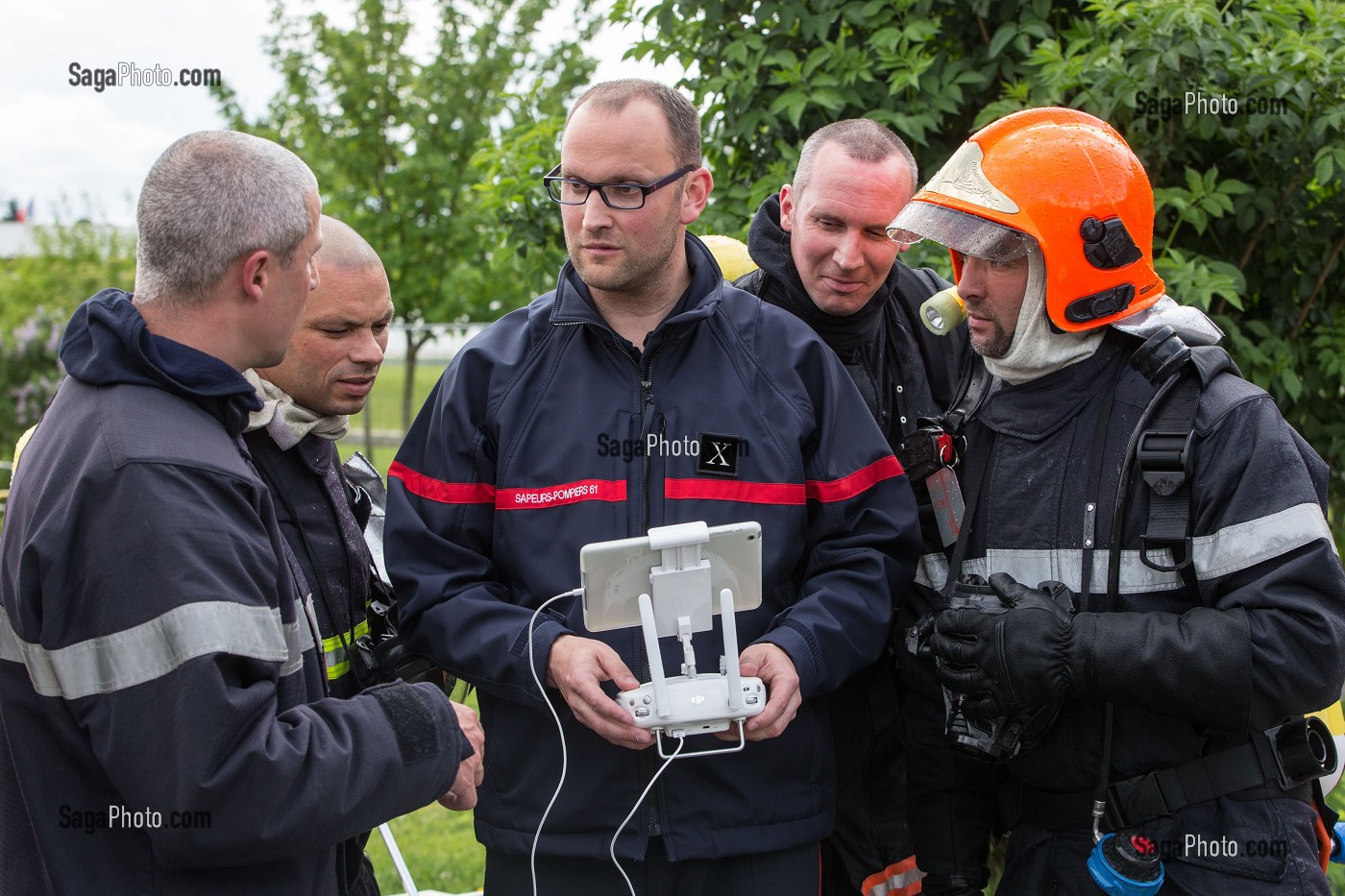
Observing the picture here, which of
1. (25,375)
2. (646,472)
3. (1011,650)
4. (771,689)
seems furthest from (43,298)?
(1011,650)

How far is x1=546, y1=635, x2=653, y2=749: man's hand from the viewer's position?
101 inches

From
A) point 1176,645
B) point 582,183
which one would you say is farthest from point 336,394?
point 1176,645

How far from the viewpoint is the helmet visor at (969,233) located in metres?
2.91

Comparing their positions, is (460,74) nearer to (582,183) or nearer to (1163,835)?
(582,183)

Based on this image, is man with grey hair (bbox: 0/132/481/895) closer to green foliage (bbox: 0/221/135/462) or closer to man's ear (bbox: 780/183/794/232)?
man's ear (bbox: 780/183/794/232)

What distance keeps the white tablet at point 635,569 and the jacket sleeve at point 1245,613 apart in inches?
28.6

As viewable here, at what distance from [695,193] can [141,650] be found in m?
1.78

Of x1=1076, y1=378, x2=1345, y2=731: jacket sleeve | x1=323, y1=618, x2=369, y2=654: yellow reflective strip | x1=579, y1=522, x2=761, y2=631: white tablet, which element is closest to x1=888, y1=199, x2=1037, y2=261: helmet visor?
x1=1076, y1=378, x2=1345, y2=731: jacket sleeve

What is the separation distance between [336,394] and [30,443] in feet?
3.12

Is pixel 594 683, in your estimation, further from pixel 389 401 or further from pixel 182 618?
pixel 389 401

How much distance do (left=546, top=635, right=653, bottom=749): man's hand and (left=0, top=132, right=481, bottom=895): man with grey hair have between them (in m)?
0.31

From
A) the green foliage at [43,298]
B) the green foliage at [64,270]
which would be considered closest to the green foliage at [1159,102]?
the green foliage at [43,298]

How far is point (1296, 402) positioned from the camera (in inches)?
181

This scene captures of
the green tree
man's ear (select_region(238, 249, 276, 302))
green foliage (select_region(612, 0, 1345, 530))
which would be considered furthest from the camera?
the green tree
